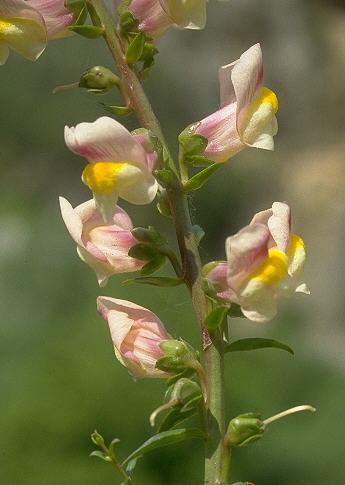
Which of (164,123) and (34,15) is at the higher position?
(34,15)

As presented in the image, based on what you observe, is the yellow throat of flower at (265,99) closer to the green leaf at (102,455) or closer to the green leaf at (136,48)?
the green leaf at (136,48)

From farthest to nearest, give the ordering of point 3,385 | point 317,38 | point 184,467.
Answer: point 317,38 → point 3,385 → point 184,467

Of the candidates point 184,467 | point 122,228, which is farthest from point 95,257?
point 184,467

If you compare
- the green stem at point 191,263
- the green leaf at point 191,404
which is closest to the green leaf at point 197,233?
the green stem at point 191,263

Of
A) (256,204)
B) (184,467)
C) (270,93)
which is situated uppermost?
(270,93)

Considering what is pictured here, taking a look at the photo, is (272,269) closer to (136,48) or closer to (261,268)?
(261,268)

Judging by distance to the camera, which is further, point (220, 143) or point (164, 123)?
point (164, 123)

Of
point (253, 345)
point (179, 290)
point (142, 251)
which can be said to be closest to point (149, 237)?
point (142, 251)

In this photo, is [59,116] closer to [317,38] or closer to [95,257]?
[317,38]
